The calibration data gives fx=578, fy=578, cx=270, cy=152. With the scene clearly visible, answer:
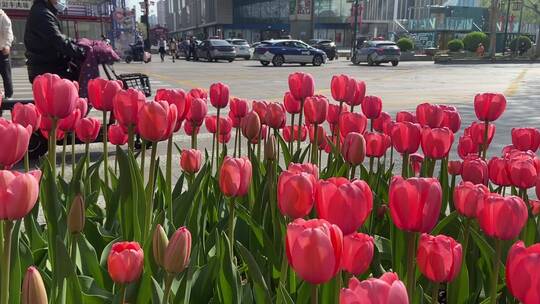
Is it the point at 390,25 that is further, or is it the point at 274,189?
the point at 390,25

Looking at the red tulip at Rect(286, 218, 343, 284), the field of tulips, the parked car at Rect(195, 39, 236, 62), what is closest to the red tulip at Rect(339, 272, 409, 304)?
the field of tulips

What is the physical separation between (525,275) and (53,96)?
135 cm

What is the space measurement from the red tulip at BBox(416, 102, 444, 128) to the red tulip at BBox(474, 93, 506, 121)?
202mm

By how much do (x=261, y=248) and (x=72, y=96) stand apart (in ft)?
2.46

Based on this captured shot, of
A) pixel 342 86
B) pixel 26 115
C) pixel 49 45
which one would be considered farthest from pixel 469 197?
pixel 49 45

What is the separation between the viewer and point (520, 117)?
10.5 metres

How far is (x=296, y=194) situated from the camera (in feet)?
3.79

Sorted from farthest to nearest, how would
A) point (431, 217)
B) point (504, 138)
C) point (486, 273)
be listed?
point (504, 138), point (486, 273), point (431, 217)

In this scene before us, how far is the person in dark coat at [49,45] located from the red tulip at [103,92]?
418 cm

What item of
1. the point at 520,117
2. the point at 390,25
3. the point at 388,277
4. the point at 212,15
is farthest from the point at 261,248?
the point at 390,25

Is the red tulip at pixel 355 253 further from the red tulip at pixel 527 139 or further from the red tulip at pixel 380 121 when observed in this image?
the red tulip at pixel 380 121

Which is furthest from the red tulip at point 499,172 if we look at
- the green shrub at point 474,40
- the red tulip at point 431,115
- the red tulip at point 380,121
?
the green shrub at point 474,40

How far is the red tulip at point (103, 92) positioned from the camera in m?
2.07

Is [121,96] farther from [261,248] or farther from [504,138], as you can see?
[504,138]
